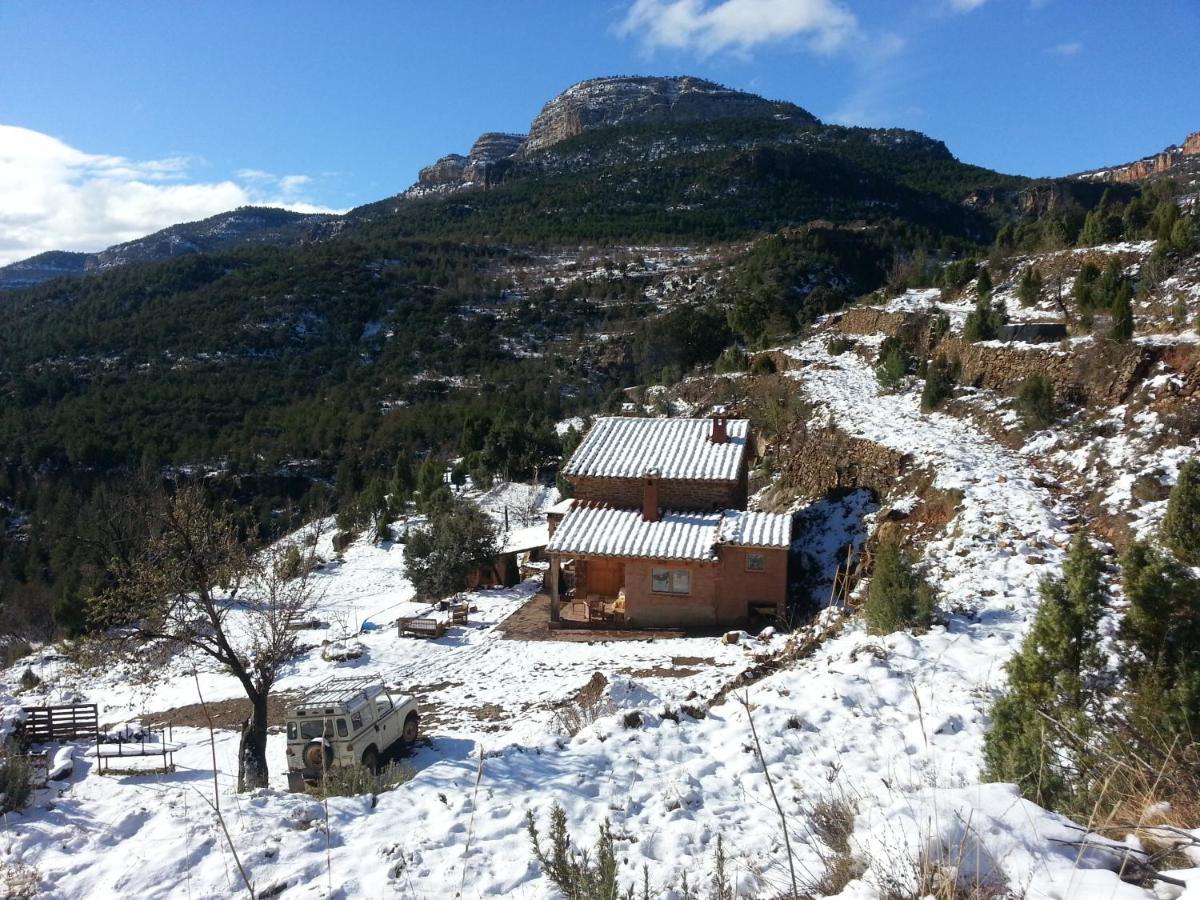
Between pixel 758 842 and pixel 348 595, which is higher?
pixel 758 842

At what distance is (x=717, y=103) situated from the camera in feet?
433

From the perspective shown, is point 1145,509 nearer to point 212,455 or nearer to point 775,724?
point 775,724

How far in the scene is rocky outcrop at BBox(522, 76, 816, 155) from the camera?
128m

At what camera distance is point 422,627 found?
17.5 m

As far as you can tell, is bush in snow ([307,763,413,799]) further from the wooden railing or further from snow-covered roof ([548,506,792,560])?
snow-covered roof ([548,506,792,560])

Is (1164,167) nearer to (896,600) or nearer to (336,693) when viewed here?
(896,600)

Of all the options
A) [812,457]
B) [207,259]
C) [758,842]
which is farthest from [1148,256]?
[207,259]

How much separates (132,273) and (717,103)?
10328cm

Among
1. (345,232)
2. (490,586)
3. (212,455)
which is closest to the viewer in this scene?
(490,586)

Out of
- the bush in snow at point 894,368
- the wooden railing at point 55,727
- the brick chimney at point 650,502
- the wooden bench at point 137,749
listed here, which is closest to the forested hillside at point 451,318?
the bush in snow at point 894,368

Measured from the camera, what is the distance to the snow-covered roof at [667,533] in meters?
15.7

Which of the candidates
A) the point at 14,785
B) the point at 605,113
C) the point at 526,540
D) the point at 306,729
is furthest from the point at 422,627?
the point at 605,113

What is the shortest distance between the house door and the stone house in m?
0.03

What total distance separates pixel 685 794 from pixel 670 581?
1043cm
